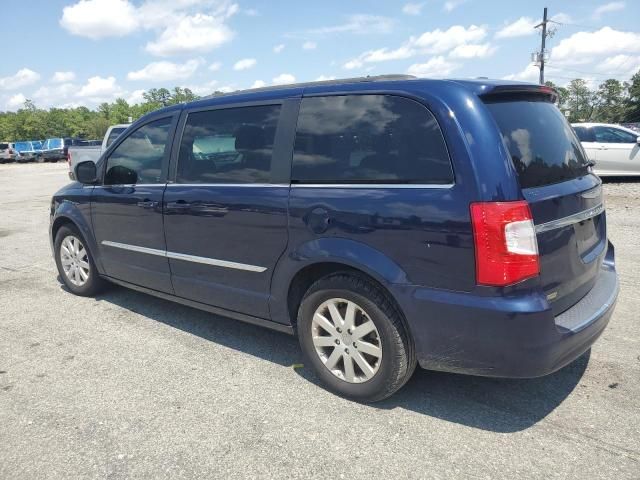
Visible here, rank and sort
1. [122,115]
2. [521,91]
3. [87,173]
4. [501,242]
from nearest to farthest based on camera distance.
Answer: [501,242] < [521,91] < [87,173] < [122,115]

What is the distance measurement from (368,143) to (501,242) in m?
0.94

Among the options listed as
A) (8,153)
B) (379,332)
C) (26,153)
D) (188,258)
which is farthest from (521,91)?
(8,153)

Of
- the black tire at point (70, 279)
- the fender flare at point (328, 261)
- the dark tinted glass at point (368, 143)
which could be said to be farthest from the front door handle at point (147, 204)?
the dark tinted glass at point (368, 143)

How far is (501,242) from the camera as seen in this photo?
250 cm

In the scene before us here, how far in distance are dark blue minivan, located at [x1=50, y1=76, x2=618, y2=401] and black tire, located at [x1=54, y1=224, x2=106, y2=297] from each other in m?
1.50

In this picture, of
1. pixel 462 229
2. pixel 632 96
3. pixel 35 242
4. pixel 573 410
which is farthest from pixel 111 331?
pixel 632 96

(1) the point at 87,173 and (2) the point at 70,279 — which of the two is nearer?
(1) the point at 87,173

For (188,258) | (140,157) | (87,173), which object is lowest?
(188,258)

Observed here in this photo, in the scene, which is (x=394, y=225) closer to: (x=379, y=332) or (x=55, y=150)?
(x=379, y=332)

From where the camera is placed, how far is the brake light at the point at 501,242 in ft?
8.22

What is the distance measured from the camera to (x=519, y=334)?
8.32 ft

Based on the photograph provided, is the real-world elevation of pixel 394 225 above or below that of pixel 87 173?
below

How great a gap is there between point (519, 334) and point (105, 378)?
8.80 ft

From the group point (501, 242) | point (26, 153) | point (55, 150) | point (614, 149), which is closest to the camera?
point (501, 242)
